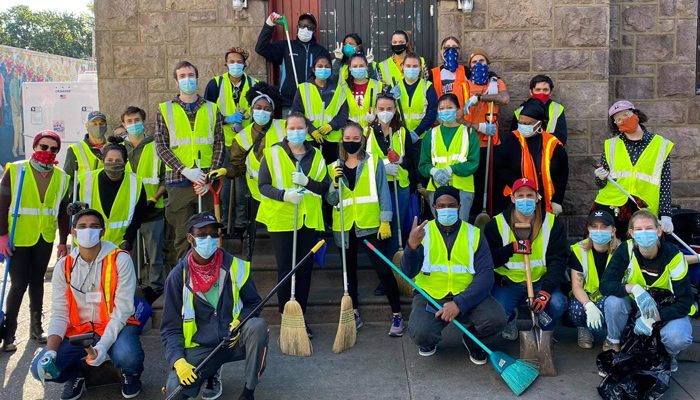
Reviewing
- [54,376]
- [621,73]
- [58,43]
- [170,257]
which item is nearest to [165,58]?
[170,257]

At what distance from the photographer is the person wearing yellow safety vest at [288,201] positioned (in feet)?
18.9

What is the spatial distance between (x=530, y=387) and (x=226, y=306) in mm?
2180

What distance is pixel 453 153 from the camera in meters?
6.27

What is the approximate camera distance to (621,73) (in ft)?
26.7

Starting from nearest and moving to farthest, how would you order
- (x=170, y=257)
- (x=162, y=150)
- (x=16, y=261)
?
(x=16, y=261) < (x=162, y=150) < (x=170, y=257)

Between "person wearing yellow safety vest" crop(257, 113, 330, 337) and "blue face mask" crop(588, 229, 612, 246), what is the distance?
2.19m

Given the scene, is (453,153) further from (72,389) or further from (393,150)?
(72,389)

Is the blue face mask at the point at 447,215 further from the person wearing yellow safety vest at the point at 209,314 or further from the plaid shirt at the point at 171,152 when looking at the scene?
the plaid shirt at the point at 171,152

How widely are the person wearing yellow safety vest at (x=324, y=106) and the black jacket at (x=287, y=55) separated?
0.82 meters

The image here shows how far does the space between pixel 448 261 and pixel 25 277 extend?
3.50 m

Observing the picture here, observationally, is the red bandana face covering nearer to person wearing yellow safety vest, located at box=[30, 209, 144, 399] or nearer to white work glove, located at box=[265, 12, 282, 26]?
person wearing yellow safety vest, located at box=[30, 209, 144, 399]

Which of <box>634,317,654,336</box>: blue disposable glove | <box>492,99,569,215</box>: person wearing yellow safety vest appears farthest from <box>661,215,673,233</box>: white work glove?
<box>634,317,654,336</box>: blue disposable glove

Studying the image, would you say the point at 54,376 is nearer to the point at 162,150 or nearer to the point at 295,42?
the point at 162,150

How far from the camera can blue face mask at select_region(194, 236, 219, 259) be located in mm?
4688
